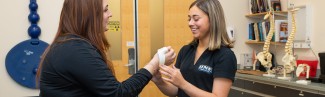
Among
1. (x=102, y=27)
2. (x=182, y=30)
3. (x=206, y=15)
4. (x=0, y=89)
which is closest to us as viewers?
(x=102, y=27)

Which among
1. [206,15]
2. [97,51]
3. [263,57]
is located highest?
[206,15]

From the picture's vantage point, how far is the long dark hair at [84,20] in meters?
1.09

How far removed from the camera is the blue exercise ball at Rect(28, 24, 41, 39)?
3.05 m

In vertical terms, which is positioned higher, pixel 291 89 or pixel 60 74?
pixel 60 74

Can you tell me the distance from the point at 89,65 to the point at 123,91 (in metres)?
0.15

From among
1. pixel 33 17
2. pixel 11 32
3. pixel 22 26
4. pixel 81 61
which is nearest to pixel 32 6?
pixel 33 17

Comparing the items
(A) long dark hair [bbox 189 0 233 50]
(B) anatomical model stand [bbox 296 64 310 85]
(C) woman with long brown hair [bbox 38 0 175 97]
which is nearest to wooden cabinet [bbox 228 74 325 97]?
(B) anatomical model stand [bbox 296 64 310 85]

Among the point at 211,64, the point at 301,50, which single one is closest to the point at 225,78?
the point at 211,64

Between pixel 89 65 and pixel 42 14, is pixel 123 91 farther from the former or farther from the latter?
pixel 42 14

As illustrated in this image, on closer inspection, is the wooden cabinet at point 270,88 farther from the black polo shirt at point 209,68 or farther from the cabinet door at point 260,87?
the black polo shirt at point 209,68

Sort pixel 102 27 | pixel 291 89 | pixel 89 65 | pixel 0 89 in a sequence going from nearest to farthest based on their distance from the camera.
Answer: pixel 89 65 → pixel 102 27 → pixel 291 89 → pixel 0 89

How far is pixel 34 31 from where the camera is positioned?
3053mm

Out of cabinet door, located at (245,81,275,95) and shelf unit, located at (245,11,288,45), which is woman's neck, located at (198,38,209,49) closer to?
cabinet door, located at (245,81,275,95)

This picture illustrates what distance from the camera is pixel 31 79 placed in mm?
3105
